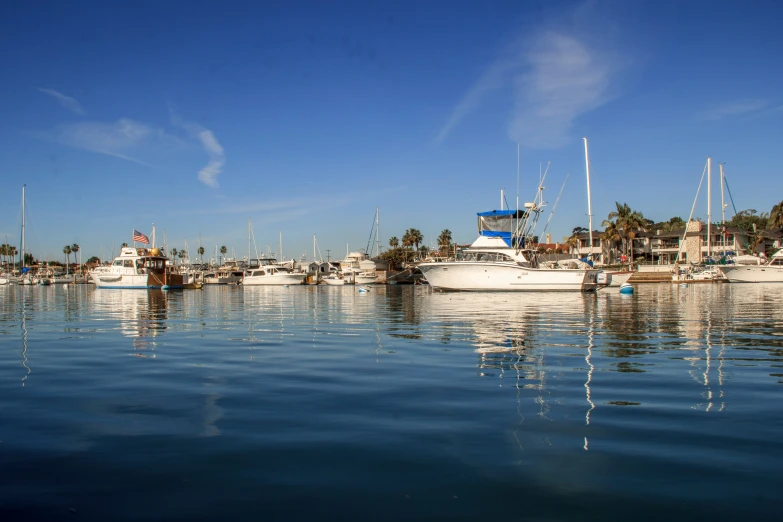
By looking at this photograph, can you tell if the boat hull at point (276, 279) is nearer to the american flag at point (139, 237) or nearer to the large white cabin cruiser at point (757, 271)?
the american flag at point (139, 237)

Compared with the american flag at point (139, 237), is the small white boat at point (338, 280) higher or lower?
lower

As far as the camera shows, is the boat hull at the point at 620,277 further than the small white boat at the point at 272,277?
No

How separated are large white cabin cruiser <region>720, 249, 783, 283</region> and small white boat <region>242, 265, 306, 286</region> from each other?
5945 centimetres

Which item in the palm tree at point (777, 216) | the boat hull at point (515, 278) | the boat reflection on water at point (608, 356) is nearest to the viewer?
the boat reflection on water at point (608, 356)

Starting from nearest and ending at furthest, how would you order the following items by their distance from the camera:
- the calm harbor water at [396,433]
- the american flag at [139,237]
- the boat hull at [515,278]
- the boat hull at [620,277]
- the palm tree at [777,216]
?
the calm harbor water at [396,433]
the boat hull at [515,278]
the boat hull at [620,277]
the american flag at [139,237]
the palm tree at [777,216]

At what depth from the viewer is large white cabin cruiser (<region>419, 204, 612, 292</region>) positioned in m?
46.8

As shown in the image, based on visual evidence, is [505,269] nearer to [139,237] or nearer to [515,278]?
[515,278]

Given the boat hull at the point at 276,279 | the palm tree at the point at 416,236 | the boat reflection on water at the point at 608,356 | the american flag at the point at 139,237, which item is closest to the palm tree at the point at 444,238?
the palm tree at the point at 416,236

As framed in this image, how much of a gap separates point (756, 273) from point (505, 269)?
41.9 m

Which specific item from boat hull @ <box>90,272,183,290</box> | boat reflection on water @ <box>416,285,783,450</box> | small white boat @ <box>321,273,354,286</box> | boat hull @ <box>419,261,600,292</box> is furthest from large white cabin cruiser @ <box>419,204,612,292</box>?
small white boat @ <box>321,273,354,286</box>

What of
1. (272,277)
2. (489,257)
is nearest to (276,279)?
(272,277)

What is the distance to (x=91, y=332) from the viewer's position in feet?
59.6

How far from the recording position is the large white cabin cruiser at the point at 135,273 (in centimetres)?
6894

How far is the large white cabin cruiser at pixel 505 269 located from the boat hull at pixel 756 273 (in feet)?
101
